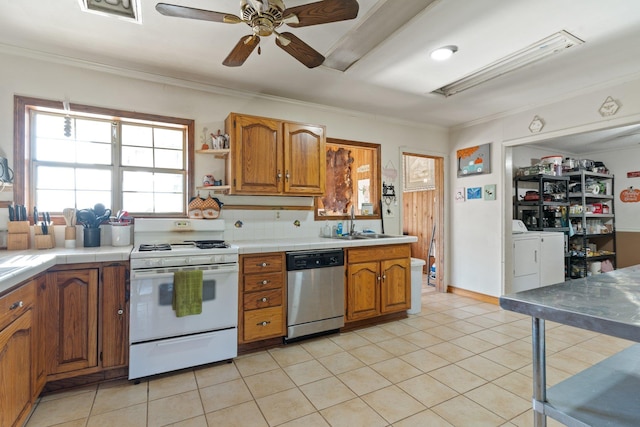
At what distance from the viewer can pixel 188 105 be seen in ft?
9.94

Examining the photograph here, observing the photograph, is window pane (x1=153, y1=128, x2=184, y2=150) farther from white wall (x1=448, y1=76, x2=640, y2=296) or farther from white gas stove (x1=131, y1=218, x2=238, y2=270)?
white wall (x1=448, y1=76, x2=640, y2=296)

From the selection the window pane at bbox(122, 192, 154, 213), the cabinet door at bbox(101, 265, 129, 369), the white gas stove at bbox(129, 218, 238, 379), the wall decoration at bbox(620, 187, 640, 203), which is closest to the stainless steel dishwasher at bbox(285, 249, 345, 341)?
the white gas stove at bbox(129, 218, 238, 379)

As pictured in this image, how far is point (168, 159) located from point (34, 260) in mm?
1471

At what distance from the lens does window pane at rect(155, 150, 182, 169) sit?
3.01 meters

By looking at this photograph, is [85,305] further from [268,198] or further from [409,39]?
[409,39]

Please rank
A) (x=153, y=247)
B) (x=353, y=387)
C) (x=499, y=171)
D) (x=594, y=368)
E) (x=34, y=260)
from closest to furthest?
(x=594, y=368), (x=34, y=260), (x=353, y=387), (x=153, y=247), (x=499, y=171)

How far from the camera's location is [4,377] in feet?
Answer: 4.74

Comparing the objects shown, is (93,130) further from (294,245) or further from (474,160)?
(474,160)

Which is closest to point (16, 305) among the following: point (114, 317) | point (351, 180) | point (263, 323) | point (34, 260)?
point (34, 260)

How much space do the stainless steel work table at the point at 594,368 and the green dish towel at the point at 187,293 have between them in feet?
6.69

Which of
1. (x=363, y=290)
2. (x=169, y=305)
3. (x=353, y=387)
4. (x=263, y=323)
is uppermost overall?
(x=169, y=305)

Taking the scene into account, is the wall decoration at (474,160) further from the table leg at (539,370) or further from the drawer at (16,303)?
the drawer at (16,303)

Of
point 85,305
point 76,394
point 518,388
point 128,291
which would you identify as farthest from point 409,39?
point 76,394

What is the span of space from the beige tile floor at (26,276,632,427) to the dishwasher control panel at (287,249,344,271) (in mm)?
Result: 729
